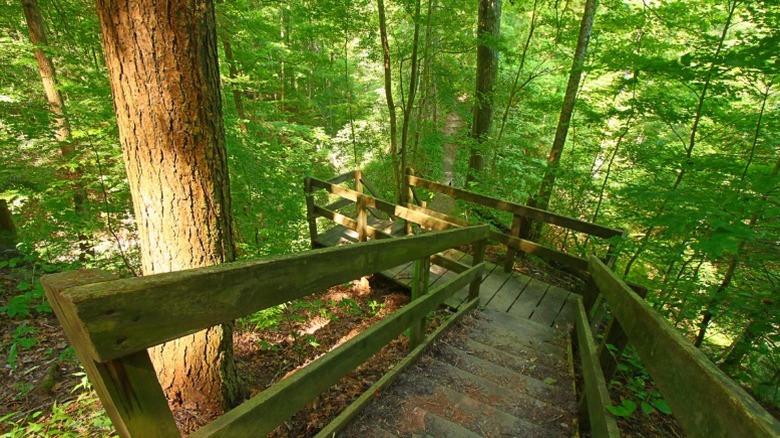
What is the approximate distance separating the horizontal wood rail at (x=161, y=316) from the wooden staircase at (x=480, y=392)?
2.75 feet

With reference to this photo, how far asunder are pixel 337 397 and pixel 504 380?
4.92 feet

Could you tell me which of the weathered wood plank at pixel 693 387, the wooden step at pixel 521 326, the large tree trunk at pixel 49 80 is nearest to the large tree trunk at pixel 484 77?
the wooden step at pixel 521 326

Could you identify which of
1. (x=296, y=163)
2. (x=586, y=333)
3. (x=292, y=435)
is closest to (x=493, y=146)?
(x=296, y=163)

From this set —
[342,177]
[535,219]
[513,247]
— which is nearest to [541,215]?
[535,219]

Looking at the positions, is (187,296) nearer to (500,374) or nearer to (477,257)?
(500,374)

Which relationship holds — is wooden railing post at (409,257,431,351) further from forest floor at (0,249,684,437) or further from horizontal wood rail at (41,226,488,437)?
horizontal wood rail at (41,226,488,437)

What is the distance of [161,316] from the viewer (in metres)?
1.02

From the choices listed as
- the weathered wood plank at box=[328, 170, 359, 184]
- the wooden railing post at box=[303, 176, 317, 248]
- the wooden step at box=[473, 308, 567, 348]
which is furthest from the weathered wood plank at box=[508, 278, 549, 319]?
the weathered wood plank at box=[328, 170, 359, 184]

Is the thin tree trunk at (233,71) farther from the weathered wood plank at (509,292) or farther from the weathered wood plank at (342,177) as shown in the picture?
the weathered wood plank at (509,292)

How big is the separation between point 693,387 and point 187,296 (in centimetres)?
163

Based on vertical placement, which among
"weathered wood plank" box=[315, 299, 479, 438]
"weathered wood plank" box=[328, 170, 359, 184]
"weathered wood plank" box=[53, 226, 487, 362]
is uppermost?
"weathered wood plank" box=[53, 226, 487, 362]

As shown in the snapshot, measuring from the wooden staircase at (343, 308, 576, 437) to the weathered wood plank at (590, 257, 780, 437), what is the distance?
3.73 ft

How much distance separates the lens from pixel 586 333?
8.40ft

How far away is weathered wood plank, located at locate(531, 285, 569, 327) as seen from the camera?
456cm
